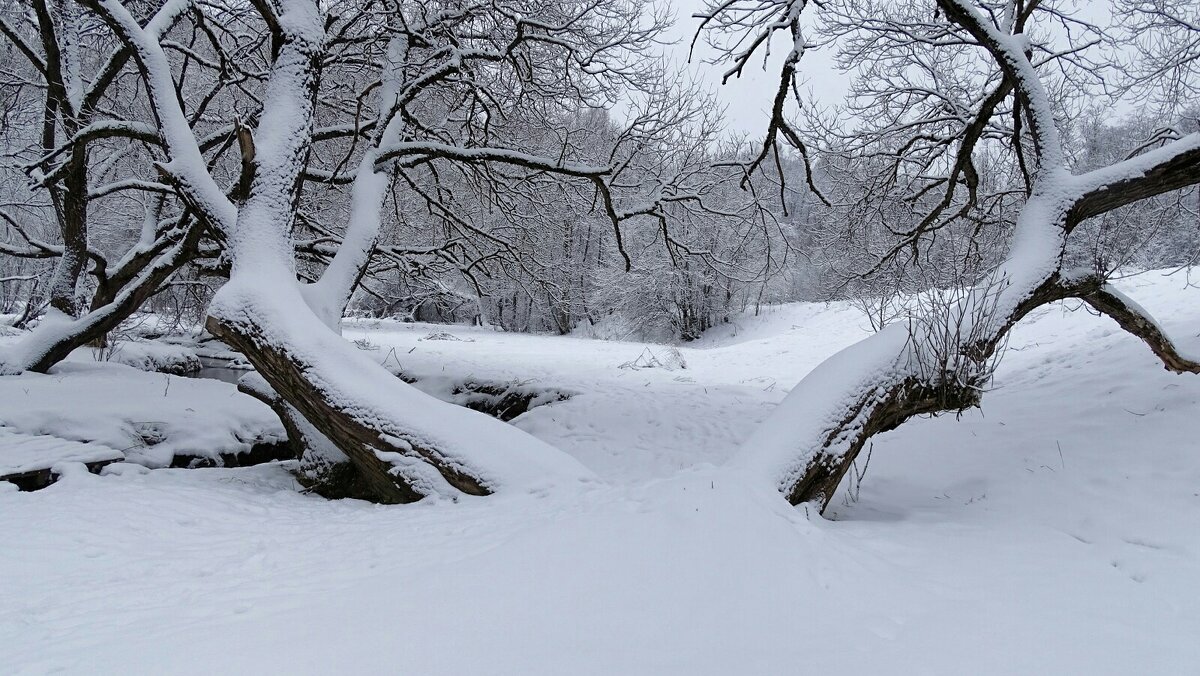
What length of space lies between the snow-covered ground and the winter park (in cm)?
2

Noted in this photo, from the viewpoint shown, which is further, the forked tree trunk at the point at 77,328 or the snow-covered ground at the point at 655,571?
the forked tree trunk at the point at 77,328

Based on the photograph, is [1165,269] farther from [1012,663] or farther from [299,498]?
[299,498]

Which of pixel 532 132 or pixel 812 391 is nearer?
pixel 812 391

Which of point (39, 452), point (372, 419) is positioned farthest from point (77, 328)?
point (372, 419)

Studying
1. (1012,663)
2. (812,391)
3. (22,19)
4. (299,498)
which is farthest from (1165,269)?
(22,19)

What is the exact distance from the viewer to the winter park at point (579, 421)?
1961 mm

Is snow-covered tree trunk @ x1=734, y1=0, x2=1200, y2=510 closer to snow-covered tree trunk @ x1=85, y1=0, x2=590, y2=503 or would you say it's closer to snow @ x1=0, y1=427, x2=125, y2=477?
snow-covered tree trunk @ x1=85, y1=0, x2=590, y2=503

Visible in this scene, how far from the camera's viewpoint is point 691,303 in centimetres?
2367

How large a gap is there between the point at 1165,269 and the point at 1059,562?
13.7m

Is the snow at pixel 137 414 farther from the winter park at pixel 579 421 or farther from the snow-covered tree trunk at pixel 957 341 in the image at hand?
the snow-covered tree trunk at pixel 957 341

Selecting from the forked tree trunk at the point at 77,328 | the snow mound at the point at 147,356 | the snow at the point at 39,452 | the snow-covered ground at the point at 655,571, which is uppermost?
the forked tree trunk at the point at 77,328

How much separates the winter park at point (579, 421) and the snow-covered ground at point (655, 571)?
0.02 metres

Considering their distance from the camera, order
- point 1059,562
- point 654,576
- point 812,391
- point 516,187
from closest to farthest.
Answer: point 654,576 < point 1059,562 < point 812,391 < point 516,187

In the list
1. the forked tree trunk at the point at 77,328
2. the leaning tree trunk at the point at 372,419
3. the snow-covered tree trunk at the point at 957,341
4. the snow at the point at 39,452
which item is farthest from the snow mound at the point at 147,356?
the snow-covered tree trunk at the point at 957,341
